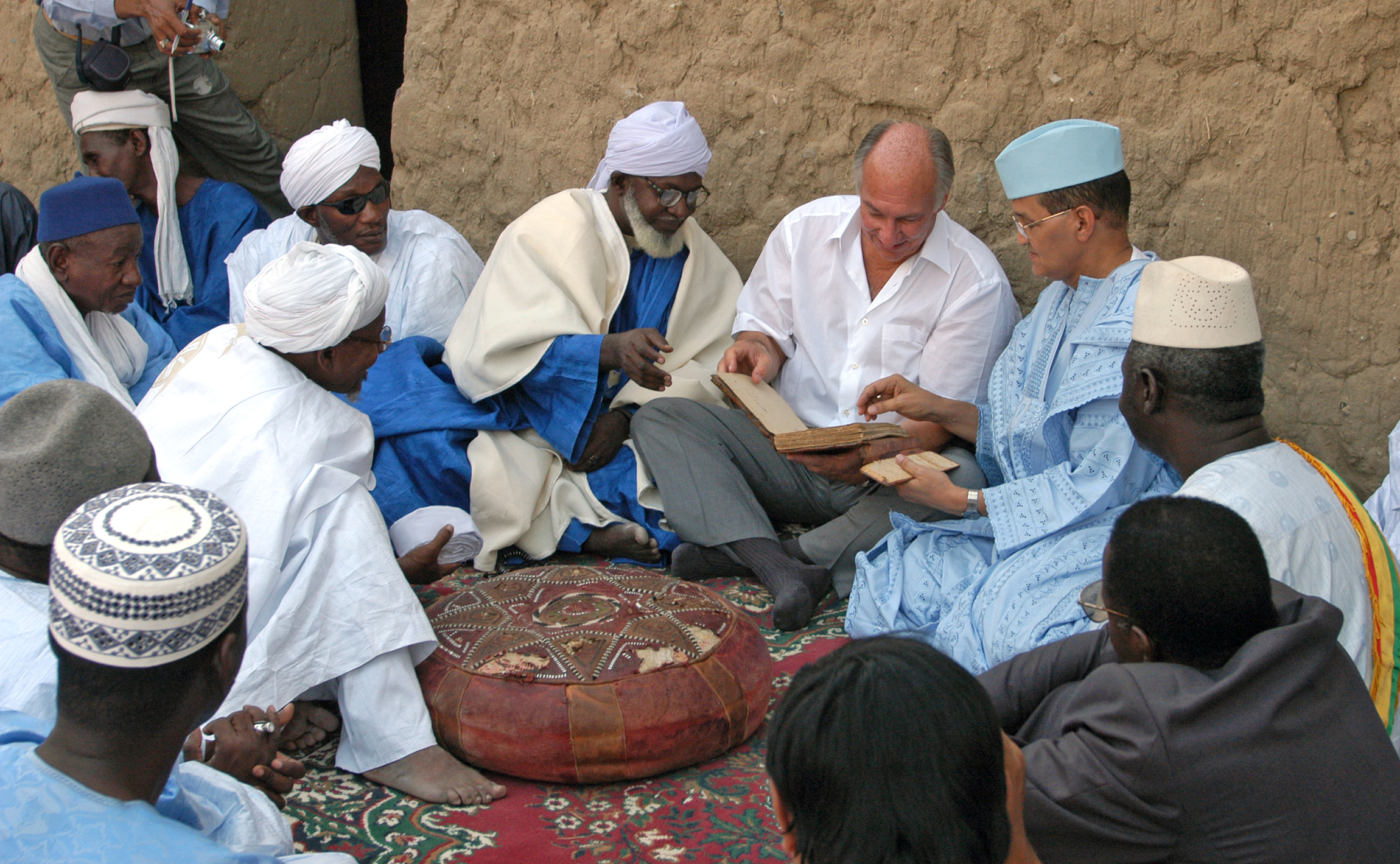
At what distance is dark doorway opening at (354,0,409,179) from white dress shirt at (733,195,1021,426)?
15.6ft

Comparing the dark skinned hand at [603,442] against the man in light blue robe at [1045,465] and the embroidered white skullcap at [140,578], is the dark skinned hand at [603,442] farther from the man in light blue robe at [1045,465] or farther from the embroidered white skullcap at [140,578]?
the embroidered white skullcap at [140,578]

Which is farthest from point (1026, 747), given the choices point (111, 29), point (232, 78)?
point (232, 78)

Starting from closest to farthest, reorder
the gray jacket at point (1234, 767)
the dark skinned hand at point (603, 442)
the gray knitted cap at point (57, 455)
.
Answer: the gray jacket at point (1234, 767), the gray knitted cap at point (57, 455), the dark skinned hand at point (603, 442)

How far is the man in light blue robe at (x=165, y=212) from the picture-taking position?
5.80 metres

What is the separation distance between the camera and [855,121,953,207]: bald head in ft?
14.1

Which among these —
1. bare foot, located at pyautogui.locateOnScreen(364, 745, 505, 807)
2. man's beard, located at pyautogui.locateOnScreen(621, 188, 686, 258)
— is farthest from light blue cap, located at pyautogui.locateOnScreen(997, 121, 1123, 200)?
bare foot, located at pyautogui.locateOnScreen(364, 745, 505, 807)

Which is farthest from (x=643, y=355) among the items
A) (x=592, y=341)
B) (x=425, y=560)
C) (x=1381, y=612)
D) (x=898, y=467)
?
(x=1381, y=612)

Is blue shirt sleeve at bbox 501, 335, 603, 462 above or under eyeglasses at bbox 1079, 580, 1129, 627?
under

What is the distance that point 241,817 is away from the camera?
7.30ft

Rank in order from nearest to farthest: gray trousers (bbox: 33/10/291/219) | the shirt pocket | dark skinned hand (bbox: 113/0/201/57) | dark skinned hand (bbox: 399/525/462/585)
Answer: dark skinned hand (bbox: 399/525/462/585) → the shirt pocket → dark skinned hand (bbox: 113/0/201/57) → gray trousers (bbox: 33/10/291/219)

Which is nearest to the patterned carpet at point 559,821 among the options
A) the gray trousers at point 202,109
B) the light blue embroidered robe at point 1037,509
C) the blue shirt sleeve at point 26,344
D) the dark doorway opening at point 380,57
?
the light blue embroidered robe at point 1037,509

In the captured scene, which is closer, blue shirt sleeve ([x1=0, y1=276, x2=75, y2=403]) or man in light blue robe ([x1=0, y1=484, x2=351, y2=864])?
man in light blue robe ([x1=0, y1=484, x2=351, y2=864])

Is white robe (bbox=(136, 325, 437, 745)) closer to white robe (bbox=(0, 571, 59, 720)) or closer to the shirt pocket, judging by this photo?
white robe (bbox=(0, 571, 59, 720))

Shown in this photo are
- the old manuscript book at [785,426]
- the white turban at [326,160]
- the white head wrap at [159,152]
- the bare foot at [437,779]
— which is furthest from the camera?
Answer: the white head wrap at [159,152]
